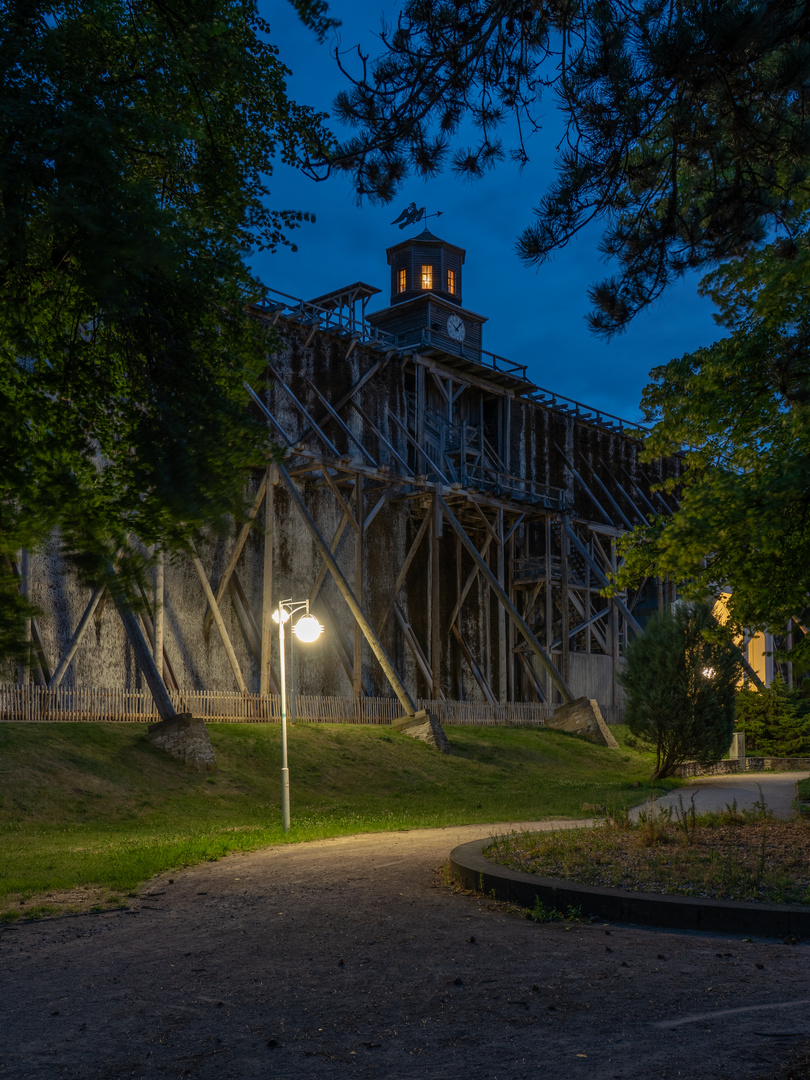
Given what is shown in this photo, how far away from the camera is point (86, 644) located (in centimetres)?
2666

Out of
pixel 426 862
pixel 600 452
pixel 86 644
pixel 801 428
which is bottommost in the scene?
pixel 426 862

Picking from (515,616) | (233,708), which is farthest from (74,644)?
(515,616)

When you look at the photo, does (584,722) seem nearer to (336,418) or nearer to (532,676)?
(532,676)

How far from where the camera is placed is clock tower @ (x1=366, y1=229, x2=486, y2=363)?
41.4 m

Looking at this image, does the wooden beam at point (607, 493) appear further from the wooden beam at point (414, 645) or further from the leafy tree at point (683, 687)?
the leafy tree at point (683, 687)

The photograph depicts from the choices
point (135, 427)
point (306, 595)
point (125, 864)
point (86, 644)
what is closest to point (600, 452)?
point (306, 595)

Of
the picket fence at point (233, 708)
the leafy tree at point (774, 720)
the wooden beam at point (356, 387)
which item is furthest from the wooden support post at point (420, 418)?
the leafy tree at point (774, 720)

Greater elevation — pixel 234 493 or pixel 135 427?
pixel 135 427

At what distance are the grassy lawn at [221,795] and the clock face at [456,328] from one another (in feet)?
63.9

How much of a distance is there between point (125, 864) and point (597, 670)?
3315cm

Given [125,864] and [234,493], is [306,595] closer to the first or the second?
[125,864]

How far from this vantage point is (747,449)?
45.9ft

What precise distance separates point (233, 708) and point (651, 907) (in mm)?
18098

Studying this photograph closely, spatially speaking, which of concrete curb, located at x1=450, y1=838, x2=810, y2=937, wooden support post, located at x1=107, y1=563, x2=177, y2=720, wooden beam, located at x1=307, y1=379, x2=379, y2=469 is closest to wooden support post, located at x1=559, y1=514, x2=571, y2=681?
wooden beam, located at x1=307, y1=379, x2=379, y2=469
